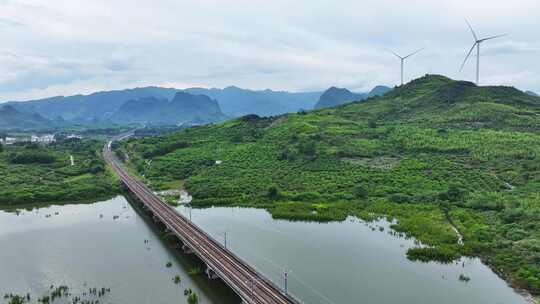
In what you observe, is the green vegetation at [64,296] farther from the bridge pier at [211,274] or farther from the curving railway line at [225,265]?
the curving railway line at [225,265]

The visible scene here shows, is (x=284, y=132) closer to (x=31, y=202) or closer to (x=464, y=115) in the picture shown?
(x=464, y=115)

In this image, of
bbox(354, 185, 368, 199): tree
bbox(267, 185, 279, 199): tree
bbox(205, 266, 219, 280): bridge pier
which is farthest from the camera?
bbox(267, 185, 279, 199): tree

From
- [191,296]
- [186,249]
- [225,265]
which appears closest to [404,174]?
[186,249]

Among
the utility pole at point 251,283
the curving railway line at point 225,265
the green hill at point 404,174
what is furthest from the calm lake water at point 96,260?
the green hill at point 404,174

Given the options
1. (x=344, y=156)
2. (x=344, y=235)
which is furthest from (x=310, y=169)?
(x=344, y=235)

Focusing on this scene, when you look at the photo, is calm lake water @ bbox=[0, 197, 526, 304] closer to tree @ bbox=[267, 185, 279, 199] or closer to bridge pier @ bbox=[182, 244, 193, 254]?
bridge pier @ bbox=[182, 244, 193, 254]

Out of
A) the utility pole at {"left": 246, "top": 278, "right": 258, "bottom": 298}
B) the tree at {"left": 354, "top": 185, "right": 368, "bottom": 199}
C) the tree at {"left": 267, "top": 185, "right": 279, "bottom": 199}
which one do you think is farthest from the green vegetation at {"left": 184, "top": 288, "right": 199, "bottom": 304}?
the tree at {"left": 354, "top": 185, "right": 368, "bottom": 199}
